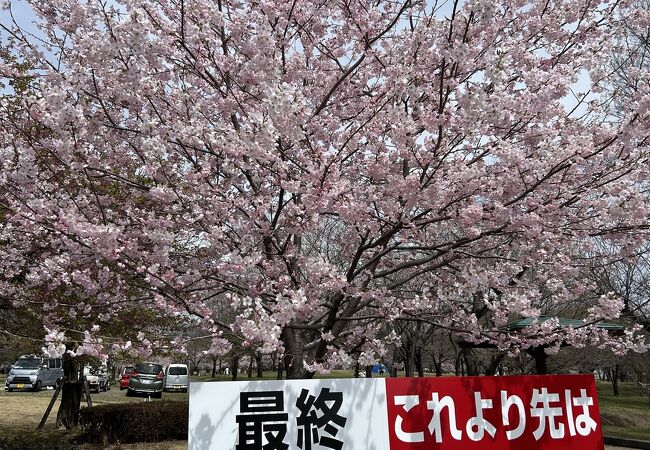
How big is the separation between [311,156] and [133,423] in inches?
372

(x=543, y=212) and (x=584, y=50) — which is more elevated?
(x=584, y=50)

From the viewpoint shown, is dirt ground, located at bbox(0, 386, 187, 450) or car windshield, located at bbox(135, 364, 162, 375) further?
car windshield, located at bbox(135, 364, 162, 375)

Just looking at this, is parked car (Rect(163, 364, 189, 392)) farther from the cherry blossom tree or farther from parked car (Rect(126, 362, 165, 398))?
the cherry blossom tree

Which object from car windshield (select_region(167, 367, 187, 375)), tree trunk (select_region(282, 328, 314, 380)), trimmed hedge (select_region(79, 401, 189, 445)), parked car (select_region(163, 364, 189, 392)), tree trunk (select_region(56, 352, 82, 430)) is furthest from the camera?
car windshield (select_region(167, 367, 187, 375))

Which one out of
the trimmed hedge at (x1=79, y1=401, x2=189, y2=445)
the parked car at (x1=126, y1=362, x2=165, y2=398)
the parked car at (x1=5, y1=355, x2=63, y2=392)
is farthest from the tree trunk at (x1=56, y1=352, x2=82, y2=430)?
the parked car at (x1=5, y1=355, x2=63, y2=392)

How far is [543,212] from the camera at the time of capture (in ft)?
17.9

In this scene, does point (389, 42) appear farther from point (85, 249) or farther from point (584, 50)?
point (85, 249)

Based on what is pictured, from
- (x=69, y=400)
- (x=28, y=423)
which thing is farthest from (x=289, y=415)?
(x=28, y=423)

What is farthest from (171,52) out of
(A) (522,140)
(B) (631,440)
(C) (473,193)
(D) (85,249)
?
(B) (631,440)

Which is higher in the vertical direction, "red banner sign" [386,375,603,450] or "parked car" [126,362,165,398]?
"red banner sign" [386,375,603,450]

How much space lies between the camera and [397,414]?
4.56 meters

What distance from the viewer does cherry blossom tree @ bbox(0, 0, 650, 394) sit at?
4.84 meters

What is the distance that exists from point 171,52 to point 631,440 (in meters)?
14.9

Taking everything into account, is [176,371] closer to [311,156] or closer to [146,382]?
[146,382]
